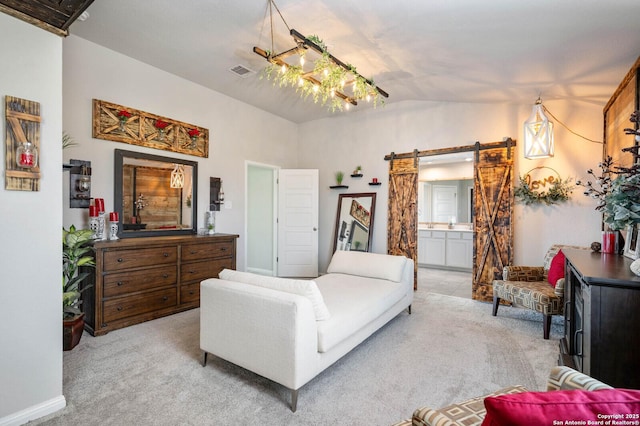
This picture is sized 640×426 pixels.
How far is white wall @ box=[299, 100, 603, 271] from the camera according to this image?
3783 millimetres

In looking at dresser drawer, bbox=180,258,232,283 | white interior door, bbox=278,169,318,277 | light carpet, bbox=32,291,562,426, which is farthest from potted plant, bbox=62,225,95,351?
white interior door, bbox=278,169,318,277

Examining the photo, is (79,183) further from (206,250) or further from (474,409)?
(474,409)

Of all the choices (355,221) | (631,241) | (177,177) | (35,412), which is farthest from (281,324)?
(355,221)

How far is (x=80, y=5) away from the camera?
5.87 feet

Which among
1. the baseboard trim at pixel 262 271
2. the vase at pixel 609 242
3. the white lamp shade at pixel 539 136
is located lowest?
the baseboard trim at pixel 262 271

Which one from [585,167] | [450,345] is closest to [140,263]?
[450,345]

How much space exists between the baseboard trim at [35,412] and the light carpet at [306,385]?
4 cm

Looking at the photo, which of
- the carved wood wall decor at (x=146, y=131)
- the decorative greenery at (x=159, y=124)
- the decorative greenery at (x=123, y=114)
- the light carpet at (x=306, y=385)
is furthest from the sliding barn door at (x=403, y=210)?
the decorative greenery at (x=123, y=114)

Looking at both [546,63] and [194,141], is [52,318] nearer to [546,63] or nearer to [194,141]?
[194,141]

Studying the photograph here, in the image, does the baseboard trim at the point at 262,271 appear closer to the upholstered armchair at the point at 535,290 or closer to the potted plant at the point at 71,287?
the potted plant at the point at 71,287

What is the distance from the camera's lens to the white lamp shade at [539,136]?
3391 millimetres

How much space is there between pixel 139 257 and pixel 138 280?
0.81ft

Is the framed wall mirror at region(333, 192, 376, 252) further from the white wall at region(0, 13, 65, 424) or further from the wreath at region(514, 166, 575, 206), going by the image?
the white wall at region(0, 13, 65, 424)

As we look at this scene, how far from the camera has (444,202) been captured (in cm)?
740
